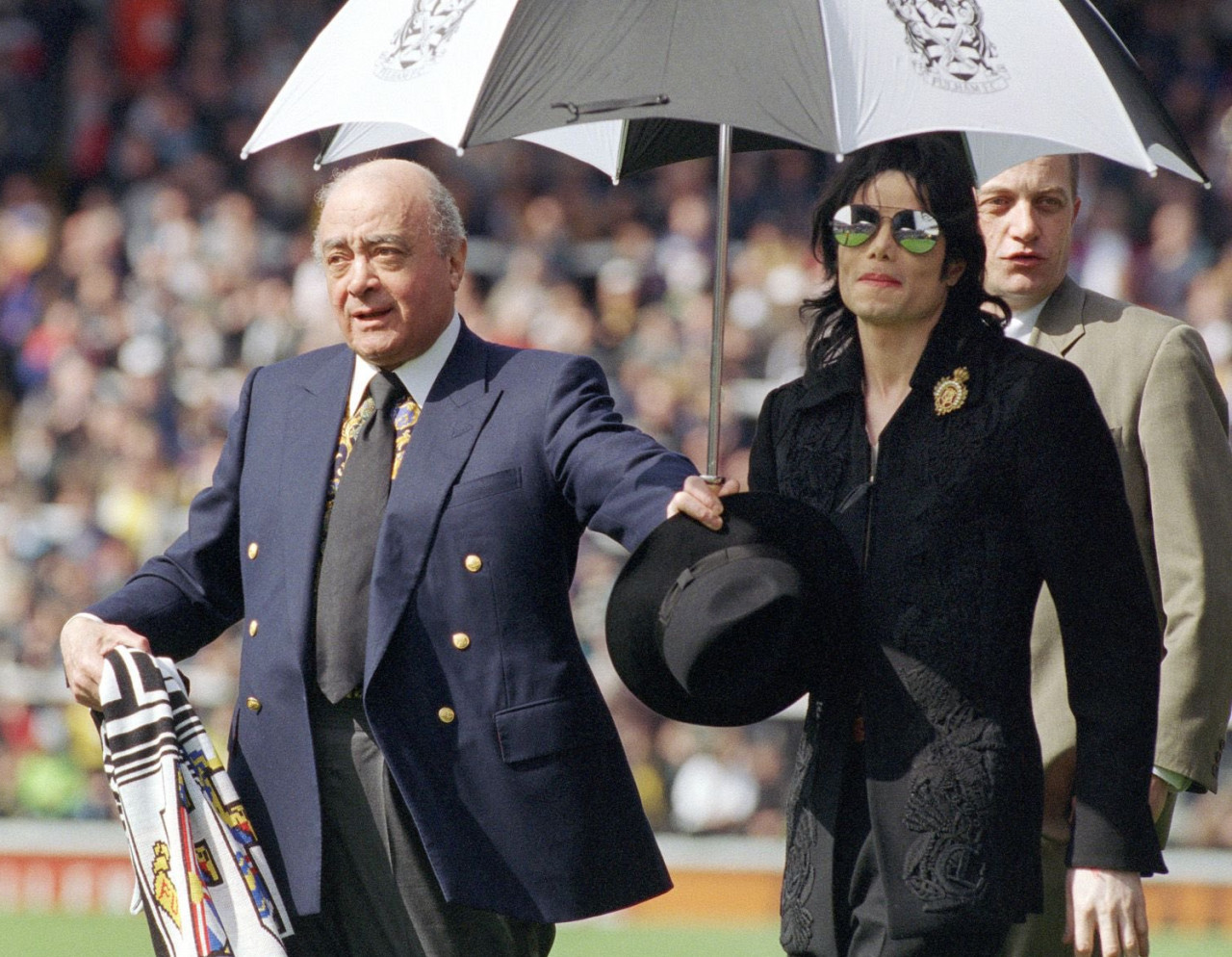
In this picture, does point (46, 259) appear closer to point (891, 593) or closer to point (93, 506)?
point (93, 506)

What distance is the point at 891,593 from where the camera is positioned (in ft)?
11.5

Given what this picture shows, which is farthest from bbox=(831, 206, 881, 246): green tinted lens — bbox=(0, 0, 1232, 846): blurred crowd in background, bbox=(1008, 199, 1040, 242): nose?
bbox=(0, 0, 1232, 846): blurred crowd in background

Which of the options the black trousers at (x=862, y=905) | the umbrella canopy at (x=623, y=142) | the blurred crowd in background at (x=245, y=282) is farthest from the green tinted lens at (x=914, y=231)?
the blurred crowd in background at (x=245, y=282)

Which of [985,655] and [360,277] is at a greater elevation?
[360,277]

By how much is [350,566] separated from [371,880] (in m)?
0.55

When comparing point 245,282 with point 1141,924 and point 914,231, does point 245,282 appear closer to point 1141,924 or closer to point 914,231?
point 914,231

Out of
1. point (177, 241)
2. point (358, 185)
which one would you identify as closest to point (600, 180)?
point (177, 241)

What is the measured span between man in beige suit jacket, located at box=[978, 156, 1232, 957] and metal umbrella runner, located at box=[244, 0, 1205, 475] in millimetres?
434

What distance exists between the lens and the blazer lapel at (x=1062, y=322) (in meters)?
4.21

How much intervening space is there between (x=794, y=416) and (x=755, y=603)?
1.62 ft

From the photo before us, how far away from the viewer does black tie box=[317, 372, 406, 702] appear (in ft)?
12.7

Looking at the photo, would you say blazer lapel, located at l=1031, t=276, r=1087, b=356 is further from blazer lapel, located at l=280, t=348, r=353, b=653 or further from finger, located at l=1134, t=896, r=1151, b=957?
blazer lapel, located at l=280, t=348, r=353, b=653

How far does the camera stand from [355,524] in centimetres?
391

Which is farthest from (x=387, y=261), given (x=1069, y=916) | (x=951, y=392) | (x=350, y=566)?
(x=1069, y=916)
